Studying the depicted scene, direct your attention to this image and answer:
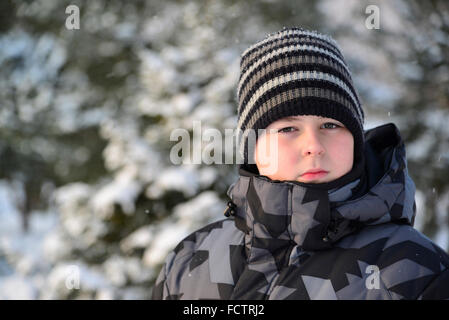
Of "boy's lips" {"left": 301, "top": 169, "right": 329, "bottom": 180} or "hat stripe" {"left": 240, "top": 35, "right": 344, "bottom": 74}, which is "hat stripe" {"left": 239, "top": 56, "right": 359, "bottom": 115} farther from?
"boy's lips" {"left": 301, "top": 169, "right": 329, "bottom": 180}

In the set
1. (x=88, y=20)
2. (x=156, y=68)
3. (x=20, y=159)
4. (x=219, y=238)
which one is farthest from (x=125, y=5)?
(x=219, y=238)

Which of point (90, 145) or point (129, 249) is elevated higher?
point (90, 145)

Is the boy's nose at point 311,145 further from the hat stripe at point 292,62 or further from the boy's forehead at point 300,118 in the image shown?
the hat stripe at point 292,62

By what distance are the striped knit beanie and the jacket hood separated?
153 millimetres

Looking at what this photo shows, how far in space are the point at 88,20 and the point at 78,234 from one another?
10.2ft

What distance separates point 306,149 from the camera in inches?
57.3

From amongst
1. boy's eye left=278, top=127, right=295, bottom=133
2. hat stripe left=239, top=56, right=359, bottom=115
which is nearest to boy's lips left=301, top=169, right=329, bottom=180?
boy's eye left=278, top=127, right=295, bottom=133

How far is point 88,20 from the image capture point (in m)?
5.85

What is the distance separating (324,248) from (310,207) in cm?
14

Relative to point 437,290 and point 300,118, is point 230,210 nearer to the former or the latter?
point 300,118

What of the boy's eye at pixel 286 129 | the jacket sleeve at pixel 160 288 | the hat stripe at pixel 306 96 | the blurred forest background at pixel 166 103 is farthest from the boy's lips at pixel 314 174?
the blurred forest background at pixel 166 103

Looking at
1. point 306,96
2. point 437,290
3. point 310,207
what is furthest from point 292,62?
point 437,290

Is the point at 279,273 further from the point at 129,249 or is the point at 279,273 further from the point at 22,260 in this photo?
the point at 22,260

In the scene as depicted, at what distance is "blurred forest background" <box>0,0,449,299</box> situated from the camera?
4.18m
